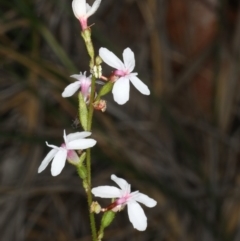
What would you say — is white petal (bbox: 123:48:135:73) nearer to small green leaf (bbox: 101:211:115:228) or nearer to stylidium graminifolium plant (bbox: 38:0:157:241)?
stylidium graminifolium plant (bbox: 38:0:157:241)

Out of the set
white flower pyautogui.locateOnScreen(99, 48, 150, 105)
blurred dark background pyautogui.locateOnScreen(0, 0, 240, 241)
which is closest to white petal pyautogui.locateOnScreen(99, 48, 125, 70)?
white flower pyautogui.locateOnScreen(99, 48, 150, 105)

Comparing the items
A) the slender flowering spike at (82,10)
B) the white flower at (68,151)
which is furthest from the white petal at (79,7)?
the white flower at (68,151)

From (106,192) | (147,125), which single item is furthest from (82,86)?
(147,125)

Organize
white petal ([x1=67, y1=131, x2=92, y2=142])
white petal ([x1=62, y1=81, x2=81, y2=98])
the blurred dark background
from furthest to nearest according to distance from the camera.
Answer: the blurred dark background
white petal ([x1=62, y1=81, x2=81, y2=98])
white petal ([x1=67, y1=131, x2=92, y2=142])

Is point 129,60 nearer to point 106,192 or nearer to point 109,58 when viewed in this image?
point 109,58

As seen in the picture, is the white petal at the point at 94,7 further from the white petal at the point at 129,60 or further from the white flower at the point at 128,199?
the white flower at the point at 128,199

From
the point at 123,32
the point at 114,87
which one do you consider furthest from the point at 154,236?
the point at 114,87

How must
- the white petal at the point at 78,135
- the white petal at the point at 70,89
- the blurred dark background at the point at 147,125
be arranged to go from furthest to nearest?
the blurred dark background at the point at 147,125 < the white petal at the point at 70,89 < the white petal at the point at 78,135
